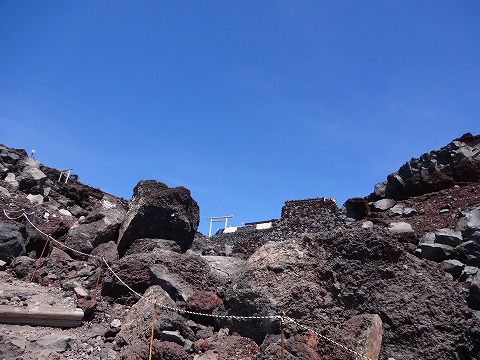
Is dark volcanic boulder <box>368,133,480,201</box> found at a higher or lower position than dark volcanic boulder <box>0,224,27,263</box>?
higher

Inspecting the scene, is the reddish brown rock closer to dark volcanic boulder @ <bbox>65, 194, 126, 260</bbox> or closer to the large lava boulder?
the large lava boulder

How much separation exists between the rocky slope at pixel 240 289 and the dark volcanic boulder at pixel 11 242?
21mm

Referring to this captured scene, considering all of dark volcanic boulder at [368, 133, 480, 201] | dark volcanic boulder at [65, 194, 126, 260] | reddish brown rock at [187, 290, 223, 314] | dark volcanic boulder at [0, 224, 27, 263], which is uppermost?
dark volcanic boulder at [368, 133, 480, 201]

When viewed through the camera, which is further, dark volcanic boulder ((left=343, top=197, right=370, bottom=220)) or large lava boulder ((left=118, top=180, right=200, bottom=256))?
dark volcanic boulder ((left=343, top=197, right=370, bottom=220))

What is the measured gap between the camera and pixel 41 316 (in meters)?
6.06

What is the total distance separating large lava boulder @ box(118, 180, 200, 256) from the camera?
905 cm

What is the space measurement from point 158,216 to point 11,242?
116 inches

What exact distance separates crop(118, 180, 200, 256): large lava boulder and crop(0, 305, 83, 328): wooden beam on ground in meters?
2.82

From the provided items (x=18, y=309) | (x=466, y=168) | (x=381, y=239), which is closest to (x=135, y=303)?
(x=18, y=309)

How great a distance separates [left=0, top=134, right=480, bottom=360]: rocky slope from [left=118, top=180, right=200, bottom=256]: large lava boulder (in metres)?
0.03

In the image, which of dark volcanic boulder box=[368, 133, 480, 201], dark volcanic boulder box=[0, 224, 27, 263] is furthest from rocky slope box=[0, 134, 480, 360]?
dark volcanic boulder box=[368, 133, 480, 201]

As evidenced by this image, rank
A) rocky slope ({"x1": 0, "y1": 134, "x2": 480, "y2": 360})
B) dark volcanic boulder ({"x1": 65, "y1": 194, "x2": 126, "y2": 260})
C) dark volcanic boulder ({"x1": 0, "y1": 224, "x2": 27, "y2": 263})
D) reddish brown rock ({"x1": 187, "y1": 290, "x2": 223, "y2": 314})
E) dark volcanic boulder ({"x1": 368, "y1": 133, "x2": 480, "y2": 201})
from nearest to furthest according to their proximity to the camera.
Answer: rocky slope ({"x1": 0, "y1": 134, "x2": 480, "y2": 360}) < reddish brown rock ({"x1": 187, "y1": 290, "x2": 223, "y2": 314}) < dark volcanic boulder ({"x1": 0, "y1": 224, "x2": 27, "y2": 263}) < dark volcanic boulder ({"x1": 65, "y1": 194, "x2": 126, "y2": 260}) < dark volcanic boulder ({"x1": 368, "y1": 133, "x2": 480, "y2": 201})

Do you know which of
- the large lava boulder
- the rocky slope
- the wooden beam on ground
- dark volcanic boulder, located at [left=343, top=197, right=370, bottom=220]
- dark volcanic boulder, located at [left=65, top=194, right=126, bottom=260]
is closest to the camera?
the rocky slope

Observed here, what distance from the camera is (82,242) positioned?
9281 millimetres
